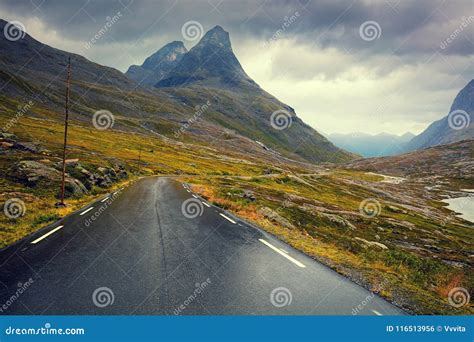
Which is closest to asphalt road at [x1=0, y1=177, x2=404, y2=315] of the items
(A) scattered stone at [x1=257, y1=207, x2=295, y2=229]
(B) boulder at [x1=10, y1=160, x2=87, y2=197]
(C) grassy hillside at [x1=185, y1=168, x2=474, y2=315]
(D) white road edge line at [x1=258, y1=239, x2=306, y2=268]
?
(D) white road edge line at [x1=258, y1=239, x2=306, y2=268]

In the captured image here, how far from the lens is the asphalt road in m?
7.00

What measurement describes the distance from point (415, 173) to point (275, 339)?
8186 inches

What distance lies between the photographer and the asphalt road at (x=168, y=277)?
23.0 feet

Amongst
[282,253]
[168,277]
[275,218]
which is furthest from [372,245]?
[168,277]

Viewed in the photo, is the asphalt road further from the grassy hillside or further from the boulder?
the boulder

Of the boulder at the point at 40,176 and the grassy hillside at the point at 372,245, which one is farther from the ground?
the grassy hillside at the point at 372,245

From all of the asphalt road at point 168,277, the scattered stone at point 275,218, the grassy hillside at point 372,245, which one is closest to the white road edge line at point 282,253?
the asphalt road at point 168,277

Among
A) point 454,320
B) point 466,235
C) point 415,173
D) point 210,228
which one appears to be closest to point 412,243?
point 466,235

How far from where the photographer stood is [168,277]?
8.64 metres

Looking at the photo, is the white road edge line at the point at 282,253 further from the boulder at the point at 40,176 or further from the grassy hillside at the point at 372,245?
the boulder at the point at 40,176

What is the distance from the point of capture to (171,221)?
1778 cm

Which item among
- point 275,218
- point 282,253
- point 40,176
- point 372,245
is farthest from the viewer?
point 40,176

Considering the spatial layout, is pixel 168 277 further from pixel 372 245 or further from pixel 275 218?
pixel 372 245

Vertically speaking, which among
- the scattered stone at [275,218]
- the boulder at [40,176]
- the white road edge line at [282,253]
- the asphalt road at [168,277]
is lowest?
the boulder at [40,176]
